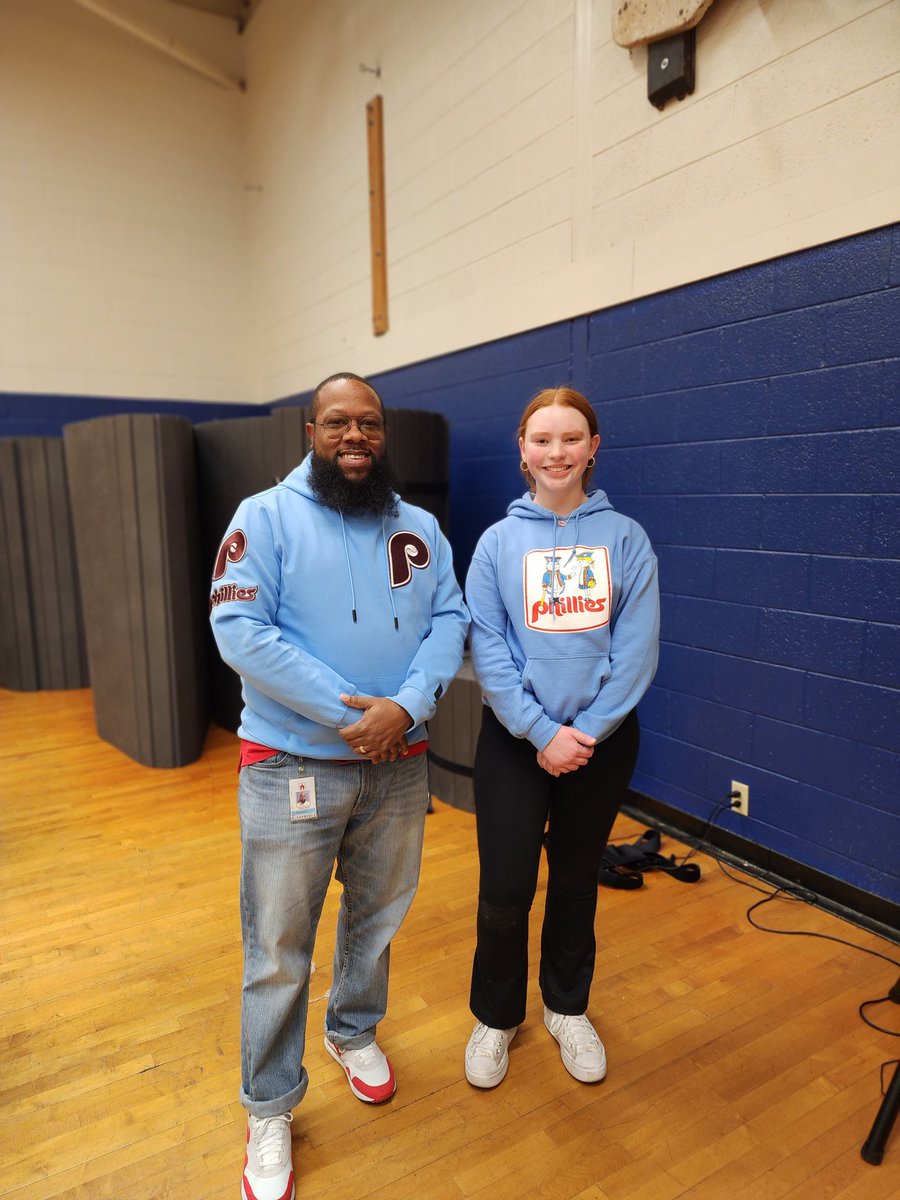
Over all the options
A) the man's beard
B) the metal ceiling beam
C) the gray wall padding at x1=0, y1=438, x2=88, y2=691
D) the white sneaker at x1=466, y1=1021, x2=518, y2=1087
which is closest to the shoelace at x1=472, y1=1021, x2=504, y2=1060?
the white sneaker at x1=466, y1=1021, x2=518, y2=1087

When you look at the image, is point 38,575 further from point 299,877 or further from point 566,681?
point 566,681

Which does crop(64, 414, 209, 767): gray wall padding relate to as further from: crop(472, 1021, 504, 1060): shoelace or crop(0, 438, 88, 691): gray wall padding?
crop(472, 1021, 504, 1060): shoelace

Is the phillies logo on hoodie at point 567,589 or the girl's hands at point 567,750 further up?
the phillies logo on hoodie at point 567,589

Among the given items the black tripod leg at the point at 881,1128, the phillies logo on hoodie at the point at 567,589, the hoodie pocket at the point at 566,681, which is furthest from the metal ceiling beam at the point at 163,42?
the black tripod leg at the point at 881,1128

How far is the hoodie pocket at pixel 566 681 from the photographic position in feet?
4.67

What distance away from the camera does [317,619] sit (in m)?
1.27

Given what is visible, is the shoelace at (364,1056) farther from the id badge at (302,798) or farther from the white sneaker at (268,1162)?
the id badge at (302,798)

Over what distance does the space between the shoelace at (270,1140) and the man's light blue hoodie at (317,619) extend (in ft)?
2.27

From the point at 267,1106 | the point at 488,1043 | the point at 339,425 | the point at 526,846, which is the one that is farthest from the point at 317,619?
the point at 488,1043

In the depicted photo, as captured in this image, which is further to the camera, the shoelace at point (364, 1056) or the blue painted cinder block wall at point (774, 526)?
the blue painted cinder block wall at point (774, 526)

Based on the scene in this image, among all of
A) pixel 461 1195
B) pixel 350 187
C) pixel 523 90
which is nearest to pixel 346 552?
pixel 461 1195

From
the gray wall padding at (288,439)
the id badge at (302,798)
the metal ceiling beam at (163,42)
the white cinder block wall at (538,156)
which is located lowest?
the id badge at (302,798)

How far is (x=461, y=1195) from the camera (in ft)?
4.26

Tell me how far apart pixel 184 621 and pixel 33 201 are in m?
3.85
